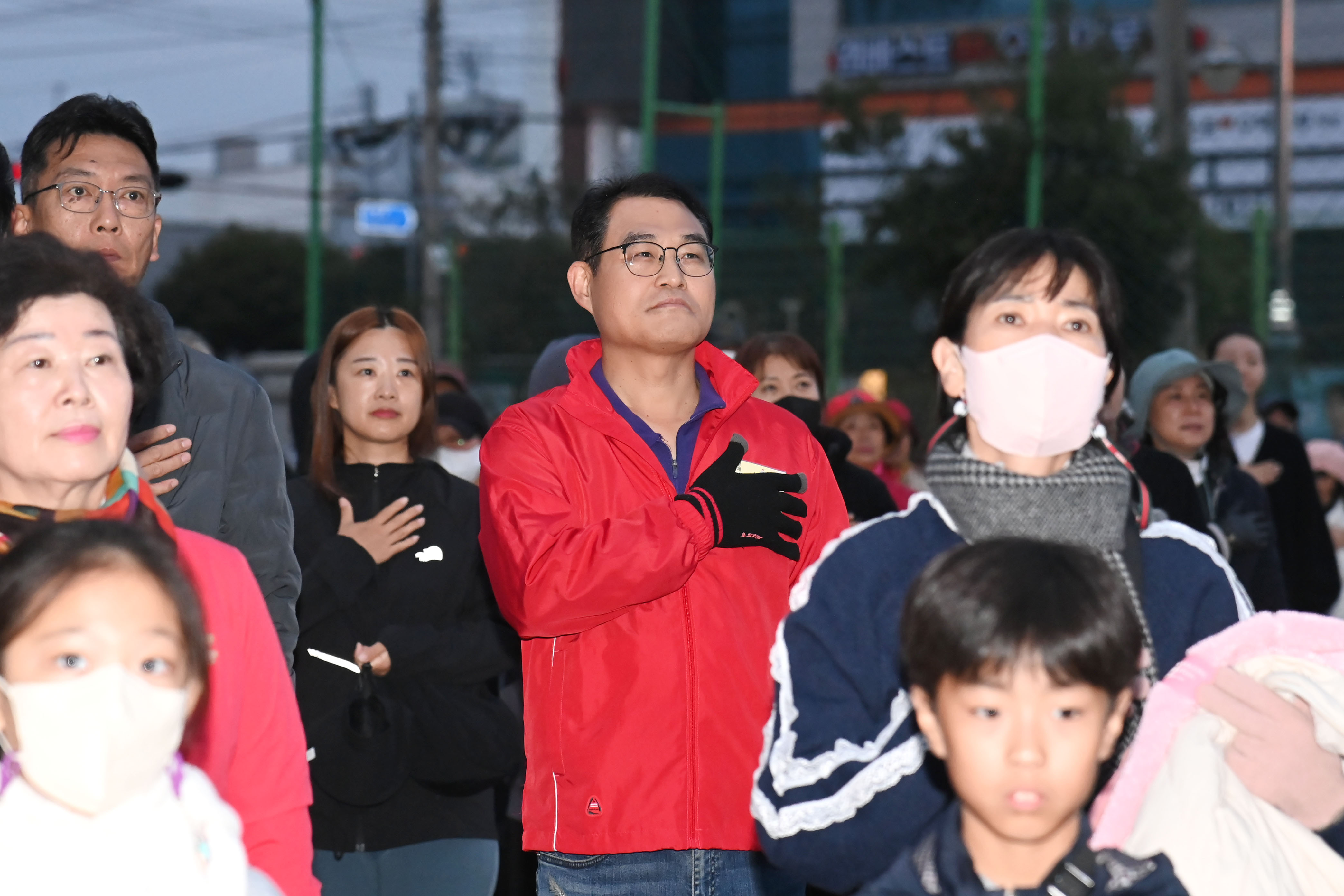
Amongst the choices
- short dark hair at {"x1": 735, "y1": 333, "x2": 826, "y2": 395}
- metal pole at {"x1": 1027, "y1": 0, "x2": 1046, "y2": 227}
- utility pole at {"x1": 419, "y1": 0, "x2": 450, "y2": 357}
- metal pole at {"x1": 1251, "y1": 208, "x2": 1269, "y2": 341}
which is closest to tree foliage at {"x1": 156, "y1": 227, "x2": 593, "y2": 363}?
utility pole at {"x1": 419, "y1": 0, "x2": 450, "y2": 357}

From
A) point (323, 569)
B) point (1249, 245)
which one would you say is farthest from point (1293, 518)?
point (1249, 245)

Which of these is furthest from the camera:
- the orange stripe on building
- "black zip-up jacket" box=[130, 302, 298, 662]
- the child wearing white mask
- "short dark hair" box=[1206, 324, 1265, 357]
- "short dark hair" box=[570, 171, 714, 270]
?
the orange stripe on building

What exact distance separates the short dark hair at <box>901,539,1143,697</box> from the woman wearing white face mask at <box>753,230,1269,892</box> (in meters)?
0.16

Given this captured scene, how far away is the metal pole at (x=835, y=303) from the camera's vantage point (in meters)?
11.1

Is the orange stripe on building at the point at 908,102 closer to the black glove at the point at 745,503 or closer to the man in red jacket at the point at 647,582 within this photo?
the man in red jacket at the point at 647,582

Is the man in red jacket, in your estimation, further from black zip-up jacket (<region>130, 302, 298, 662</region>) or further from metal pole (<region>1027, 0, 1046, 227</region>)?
metal pole (<region>1027, 0, 1046, 227</region>)

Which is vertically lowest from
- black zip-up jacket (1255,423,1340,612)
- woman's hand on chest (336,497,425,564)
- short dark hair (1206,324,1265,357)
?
black zip-up jacket (1255,423,1340,612)

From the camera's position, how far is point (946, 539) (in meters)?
2.22

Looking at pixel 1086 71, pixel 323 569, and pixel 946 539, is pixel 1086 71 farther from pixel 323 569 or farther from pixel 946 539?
pixel 946 539

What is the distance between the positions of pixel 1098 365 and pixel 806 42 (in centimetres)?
3371

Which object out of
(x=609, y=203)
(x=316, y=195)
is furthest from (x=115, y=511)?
(x=316, y=195)

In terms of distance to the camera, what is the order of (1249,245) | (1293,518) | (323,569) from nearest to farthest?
(323,569)
(1293,518)
(1249,245)

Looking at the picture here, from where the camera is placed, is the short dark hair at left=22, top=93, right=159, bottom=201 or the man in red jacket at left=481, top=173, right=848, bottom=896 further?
the short dark hair at left=22, top=93, right=159, bottom=201

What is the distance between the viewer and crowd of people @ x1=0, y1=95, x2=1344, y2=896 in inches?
73.7
